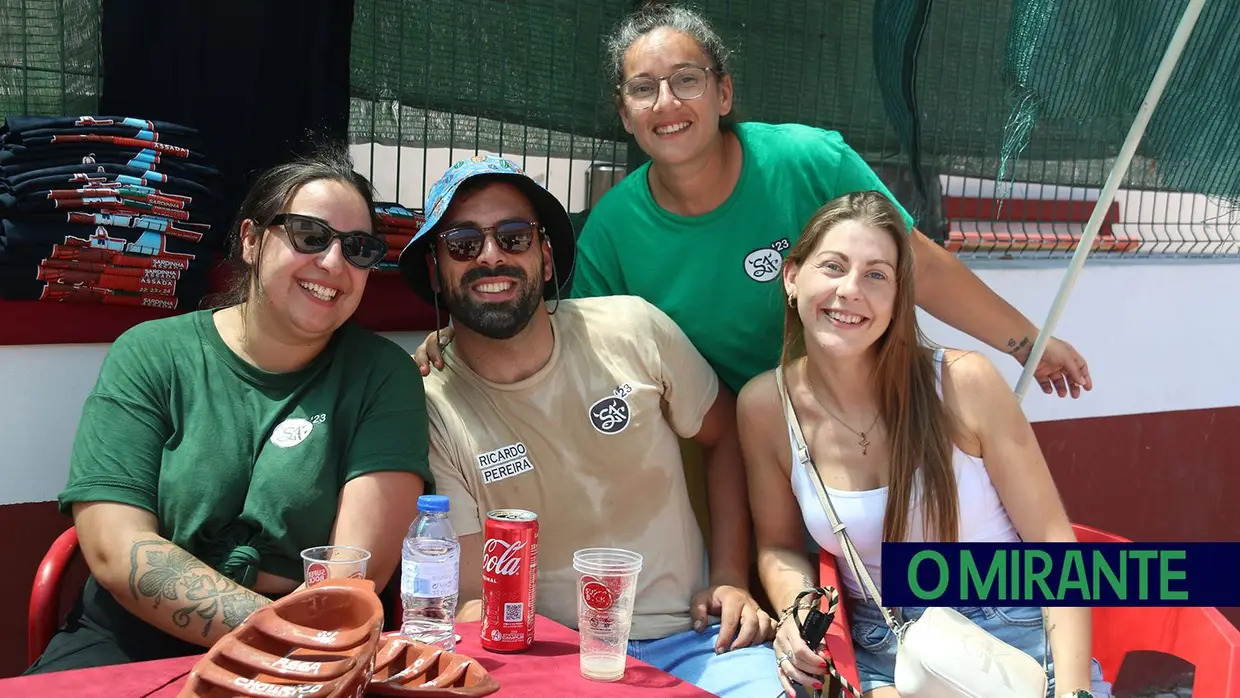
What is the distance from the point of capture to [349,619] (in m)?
1.80

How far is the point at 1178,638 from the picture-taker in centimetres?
275

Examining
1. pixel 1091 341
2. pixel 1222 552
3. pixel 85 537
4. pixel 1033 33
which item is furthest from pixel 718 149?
pixel 1091 341

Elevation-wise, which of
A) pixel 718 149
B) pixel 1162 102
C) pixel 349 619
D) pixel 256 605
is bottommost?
pixel 256 605

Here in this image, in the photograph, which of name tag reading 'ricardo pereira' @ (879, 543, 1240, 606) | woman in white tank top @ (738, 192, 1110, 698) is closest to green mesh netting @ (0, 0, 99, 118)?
woman in white tank top @ (738, 192, 1110, 698)

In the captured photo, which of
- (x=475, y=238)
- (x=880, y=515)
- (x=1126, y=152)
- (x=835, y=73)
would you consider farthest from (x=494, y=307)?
(x=835, y=73)

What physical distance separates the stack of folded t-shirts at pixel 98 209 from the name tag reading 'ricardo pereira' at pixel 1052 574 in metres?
2.15

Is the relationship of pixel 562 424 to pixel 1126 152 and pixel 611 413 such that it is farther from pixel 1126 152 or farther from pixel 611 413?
pixel 1126 152

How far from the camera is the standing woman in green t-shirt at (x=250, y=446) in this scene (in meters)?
2.46

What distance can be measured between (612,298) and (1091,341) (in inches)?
134

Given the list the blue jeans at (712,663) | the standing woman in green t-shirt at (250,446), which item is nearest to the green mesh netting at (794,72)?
the standing woman in green t-shirt at (250,446)

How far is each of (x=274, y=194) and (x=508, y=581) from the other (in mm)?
1272

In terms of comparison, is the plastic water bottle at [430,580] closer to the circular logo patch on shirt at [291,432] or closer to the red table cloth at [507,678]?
the red table cloth at [507,678]

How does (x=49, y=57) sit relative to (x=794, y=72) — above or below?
below

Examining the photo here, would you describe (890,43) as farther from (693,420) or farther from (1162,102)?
(693,420)
